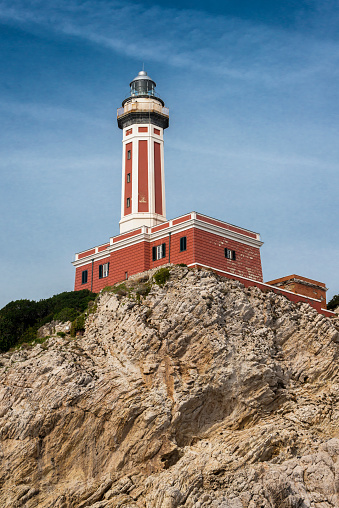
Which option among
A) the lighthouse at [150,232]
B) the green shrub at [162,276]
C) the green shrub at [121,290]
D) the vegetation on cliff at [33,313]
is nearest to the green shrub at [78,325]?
the vegetation on cliff at [33,313]

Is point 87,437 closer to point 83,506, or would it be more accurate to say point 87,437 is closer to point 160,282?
point 83,506

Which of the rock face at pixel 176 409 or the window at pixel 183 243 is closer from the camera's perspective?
the rock face at pixel 176 409

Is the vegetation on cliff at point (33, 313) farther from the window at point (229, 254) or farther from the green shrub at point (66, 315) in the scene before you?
the window at point (229, 254)

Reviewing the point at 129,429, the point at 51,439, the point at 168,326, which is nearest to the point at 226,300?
the point at 168,326

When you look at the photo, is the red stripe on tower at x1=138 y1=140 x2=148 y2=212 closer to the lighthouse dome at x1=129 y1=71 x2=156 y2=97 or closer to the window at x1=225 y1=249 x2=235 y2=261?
the lighthouse dome at x1=129 y1=71 x2=156 y2=97

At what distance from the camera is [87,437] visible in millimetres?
40438

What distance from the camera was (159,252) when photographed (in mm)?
49375

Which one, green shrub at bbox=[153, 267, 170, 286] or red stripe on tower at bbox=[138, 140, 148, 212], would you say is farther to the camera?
red stripe on tower at bbox=[138, 140, 148, 212]

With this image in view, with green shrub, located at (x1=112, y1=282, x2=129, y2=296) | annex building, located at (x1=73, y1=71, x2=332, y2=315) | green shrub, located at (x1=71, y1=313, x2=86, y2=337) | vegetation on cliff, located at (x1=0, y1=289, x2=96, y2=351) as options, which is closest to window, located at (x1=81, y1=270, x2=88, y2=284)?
annex building, located at (x1=73, y1=71, x2=332, y2=315)

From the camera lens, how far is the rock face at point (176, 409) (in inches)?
1510

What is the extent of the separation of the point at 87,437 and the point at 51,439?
204cm

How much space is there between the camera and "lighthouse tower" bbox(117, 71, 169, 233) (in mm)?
53441

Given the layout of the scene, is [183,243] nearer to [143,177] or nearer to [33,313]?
[143,177]

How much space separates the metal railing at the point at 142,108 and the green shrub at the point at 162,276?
1558cm
